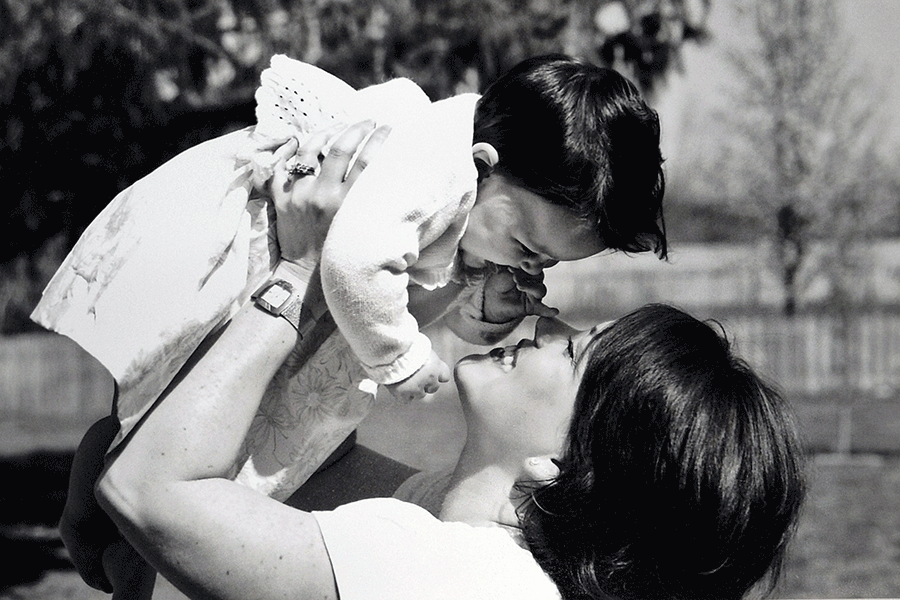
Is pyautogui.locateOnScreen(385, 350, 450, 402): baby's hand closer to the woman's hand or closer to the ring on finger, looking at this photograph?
the woman's hand

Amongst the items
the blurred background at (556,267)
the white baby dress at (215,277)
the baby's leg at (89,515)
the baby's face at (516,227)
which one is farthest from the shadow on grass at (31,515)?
the baby's face at (516,227)

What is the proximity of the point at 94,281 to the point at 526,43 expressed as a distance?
3.87 m

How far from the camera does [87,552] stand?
5.83ft

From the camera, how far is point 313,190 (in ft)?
5.03

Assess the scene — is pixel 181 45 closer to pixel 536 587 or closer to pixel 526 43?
pixel 526 43

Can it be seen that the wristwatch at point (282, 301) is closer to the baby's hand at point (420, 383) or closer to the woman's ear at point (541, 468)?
the baby's hand at point (420, 383)

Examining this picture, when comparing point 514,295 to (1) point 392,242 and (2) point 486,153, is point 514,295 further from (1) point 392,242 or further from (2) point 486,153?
(1) point 392,242

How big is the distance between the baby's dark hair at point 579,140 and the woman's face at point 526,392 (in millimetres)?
200

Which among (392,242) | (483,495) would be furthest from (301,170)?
(483,495)

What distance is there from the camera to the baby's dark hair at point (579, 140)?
1722 mm

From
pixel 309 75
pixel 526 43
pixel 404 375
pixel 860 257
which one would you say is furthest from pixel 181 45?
pixel 860 257

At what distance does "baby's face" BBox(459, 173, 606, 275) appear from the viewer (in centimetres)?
173

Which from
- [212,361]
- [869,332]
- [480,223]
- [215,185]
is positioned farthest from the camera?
[869,332]

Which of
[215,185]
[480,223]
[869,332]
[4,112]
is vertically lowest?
[869,332]
